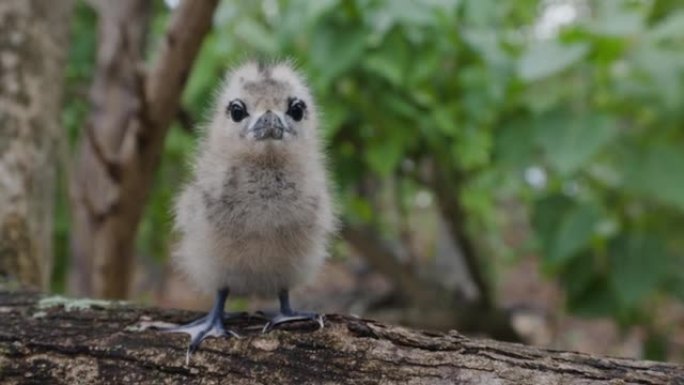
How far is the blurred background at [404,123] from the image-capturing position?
7.98 feet

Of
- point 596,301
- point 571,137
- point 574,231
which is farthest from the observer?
point 596,301

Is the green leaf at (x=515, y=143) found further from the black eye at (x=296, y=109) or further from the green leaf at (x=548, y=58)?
the black eye at (x=296, y=109)

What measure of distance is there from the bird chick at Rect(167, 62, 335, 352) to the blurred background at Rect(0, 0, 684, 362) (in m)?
0.37

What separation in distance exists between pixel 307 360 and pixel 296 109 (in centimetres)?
52

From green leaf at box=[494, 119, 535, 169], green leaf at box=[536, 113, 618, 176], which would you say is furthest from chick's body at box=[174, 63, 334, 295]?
green leaf at box=[494, 119, 535, 169]

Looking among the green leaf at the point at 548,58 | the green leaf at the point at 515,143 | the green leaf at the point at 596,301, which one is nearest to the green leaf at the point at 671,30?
the green leaf at the point at 548,58

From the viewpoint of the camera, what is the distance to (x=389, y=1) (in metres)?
2.61

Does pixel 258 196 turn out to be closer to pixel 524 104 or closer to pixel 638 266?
pixel 524 104

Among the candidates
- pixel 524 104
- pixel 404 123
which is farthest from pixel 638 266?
pixel 404 123

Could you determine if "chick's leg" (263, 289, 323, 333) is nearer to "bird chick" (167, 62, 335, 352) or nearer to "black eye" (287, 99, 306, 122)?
"bird chick" (167, 62, 335, 352)

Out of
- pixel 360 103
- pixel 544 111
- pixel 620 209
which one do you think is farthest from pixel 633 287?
pixel 360 103

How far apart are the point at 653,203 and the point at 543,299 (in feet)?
14.1

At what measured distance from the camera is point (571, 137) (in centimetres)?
290

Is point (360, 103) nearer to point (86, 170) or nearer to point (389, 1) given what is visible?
point (389, 1)
